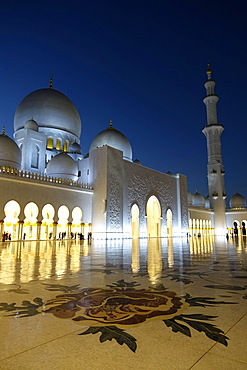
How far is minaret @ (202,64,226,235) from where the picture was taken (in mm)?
24922

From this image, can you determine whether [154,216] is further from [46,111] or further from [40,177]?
[46,111]

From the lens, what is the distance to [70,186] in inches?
584

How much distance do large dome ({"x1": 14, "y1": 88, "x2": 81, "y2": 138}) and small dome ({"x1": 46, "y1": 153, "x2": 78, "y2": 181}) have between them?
13.1 feet

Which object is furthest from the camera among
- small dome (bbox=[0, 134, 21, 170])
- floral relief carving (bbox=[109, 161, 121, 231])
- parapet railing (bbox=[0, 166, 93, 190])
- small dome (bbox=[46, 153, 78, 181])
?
small dome (bbox=[46, 153, 78, 181])

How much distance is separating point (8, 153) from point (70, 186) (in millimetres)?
3533

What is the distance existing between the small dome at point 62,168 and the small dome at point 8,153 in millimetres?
2444

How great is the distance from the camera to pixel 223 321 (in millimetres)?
1226

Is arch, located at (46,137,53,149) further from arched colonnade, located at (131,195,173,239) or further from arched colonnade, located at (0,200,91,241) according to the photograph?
arched colonnade, located at (131,195,173,239)

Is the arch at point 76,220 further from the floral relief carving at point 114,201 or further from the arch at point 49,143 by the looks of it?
the arch at point 49,143

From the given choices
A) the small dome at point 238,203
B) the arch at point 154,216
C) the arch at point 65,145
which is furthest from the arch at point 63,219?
the small dome at point 238,203

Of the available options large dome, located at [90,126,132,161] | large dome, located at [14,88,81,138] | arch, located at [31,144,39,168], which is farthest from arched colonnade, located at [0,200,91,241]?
large dome, located at [14,88,81,138]

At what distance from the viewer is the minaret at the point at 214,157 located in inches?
981

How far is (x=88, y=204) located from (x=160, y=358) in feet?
49.8

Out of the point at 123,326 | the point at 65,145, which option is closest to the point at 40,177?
the point at 65,145
